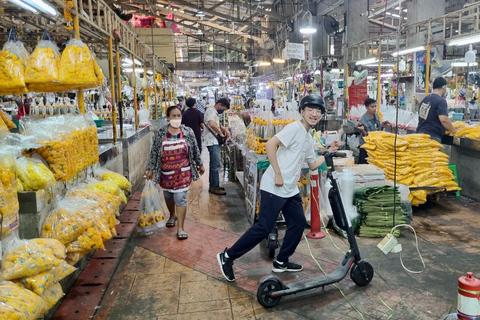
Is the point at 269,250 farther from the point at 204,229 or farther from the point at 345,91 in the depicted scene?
the point at 345,91

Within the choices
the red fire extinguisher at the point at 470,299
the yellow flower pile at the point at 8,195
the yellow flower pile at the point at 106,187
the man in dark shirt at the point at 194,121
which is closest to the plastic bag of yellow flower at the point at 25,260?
the yellow flower pile at the point at 8,195

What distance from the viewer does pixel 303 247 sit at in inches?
187

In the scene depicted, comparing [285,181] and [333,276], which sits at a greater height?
[285,181]

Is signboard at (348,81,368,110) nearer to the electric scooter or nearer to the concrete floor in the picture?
the concrete floor

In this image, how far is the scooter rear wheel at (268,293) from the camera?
332 centimetres

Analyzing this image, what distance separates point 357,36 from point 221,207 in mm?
9467

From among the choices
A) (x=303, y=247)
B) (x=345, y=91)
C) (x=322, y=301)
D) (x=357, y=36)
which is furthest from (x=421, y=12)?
(x=322, y=301)

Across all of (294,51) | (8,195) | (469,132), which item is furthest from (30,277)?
(294,51)

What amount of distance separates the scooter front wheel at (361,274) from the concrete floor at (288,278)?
0.24 ft

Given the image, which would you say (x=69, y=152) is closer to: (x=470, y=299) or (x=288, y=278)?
(x=288, y=278)

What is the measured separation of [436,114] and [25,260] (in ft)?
21.3

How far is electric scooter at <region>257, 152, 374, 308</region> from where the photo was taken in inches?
131

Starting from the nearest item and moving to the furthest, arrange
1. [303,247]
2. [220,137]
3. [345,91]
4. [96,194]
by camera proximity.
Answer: [96,194] → [303,247] → [220,137] → [345,91]

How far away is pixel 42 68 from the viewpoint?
3676 mm
